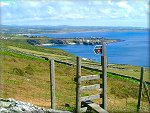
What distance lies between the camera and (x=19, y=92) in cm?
1938

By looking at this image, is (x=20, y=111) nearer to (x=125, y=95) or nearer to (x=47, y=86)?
(x=47, y=86)

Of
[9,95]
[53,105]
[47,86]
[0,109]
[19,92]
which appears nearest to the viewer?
[0,109]

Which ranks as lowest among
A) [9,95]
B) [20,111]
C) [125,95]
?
[125,95]

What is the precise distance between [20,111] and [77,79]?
299 centimetres

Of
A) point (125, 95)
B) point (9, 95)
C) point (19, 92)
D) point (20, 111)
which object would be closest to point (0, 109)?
point (20, 111)

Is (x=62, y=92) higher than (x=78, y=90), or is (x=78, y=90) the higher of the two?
(x=78, y=90)

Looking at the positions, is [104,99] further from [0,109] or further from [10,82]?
[10,82]

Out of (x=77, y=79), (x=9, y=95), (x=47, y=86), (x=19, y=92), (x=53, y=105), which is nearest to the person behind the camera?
(x=77, y=79)

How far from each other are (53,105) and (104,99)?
1.99 m

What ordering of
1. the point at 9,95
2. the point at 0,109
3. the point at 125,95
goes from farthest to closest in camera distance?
the point at 125,95 < the point at 9,95 < the point at 0,109

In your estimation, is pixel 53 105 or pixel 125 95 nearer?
pixel 53 105

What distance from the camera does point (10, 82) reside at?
21969 millimetres

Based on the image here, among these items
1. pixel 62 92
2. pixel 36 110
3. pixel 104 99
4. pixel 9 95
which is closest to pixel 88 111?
pixel 104 99

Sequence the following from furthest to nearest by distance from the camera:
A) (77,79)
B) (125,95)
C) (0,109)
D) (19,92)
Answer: (125,95)
(19,92)
(77,79)
(0,109)
